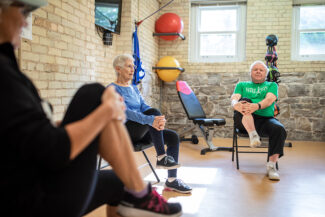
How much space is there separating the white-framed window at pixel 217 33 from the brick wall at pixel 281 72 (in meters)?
0.14

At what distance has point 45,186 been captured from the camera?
948 millimetres

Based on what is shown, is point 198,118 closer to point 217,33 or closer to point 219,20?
point 217,33

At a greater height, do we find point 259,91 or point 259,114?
point 259,91

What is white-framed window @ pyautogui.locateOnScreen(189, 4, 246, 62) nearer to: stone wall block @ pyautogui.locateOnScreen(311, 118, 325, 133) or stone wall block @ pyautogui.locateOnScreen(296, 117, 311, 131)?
stone wall block @ pyautogui.locateOnScreen(296, 117, 311, 131)

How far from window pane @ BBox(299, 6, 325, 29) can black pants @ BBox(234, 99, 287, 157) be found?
10.4 ft

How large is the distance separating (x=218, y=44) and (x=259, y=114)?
2.91 metres

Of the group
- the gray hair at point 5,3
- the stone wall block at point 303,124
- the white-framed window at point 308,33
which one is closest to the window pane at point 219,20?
the white-framed window at point 308,33

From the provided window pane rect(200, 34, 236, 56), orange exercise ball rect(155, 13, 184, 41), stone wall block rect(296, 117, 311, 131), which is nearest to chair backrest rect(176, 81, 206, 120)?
orange exercise ball rect(155, 13, 184, 41)

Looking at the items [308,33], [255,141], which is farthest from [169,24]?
[255,141]

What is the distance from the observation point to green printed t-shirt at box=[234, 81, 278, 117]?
334cm

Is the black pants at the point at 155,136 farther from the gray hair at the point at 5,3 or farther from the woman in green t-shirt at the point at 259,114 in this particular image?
the gray hair at the point at 5,3

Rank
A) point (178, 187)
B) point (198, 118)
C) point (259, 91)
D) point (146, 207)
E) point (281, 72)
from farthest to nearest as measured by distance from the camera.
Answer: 1. point (281, 72)
2. point (198, 118)
3. point (259, 91)
4. point (178, 187)
5. point (146, 207)

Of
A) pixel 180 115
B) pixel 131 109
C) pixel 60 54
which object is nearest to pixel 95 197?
pixel 131 109

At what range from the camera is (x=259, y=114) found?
335 centimetres
